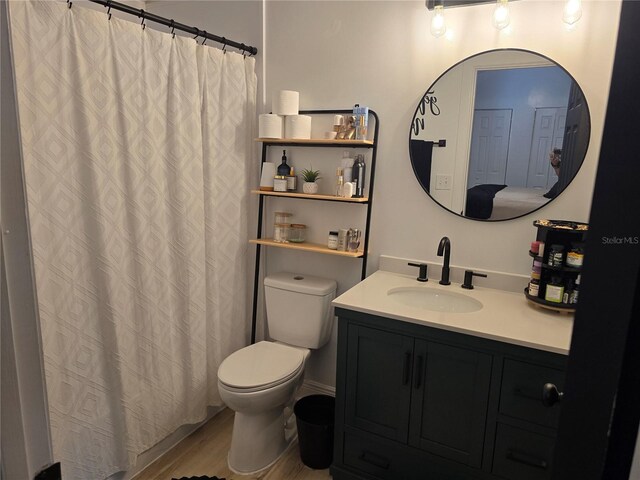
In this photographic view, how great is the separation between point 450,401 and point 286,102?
1.67 meters

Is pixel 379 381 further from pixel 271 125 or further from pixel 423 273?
pixel 271 125

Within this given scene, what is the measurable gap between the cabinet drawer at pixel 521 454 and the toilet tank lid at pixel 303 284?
1.09m

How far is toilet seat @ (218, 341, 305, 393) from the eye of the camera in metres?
1.96

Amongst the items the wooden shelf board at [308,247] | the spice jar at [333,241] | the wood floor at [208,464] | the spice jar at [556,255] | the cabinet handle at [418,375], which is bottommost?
the wood floor at [208,464]

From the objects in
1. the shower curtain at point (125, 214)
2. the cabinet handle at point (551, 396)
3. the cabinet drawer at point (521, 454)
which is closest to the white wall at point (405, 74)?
the shower curtain at point (125, 214)

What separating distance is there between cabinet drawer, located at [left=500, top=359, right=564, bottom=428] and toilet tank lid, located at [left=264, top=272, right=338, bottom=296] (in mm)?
1044

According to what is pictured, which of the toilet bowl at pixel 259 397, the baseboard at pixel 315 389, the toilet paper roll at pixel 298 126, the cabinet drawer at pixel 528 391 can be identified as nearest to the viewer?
the cabinet drawer at pixel 528 391

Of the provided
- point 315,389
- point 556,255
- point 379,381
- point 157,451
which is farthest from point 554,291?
point 157,451

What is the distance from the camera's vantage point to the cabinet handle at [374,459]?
187 cm

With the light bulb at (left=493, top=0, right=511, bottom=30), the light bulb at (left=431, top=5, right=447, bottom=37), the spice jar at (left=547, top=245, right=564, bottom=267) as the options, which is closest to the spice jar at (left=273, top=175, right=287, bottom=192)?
the light bulb at (left=431, top=5, right=447, bottom=37)

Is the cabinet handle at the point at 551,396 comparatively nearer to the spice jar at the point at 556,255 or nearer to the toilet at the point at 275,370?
the spice jar at the point at 556,255

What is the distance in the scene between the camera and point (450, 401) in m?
1.68

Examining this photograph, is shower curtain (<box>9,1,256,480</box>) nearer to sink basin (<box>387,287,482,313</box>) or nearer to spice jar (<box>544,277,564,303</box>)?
sink basin (<box>387,287,482,313</box>)

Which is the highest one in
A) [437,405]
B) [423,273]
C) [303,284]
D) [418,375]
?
[423,273]
